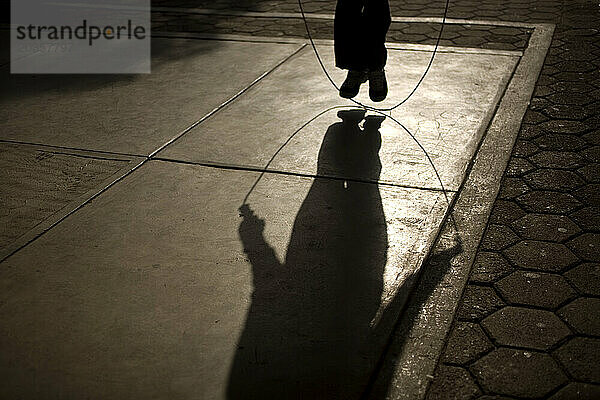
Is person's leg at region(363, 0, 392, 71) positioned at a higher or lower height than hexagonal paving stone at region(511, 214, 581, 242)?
higher

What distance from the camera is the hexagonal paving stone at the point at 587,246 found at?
3.07 m

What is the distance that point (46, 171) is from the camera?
4016 millimetres

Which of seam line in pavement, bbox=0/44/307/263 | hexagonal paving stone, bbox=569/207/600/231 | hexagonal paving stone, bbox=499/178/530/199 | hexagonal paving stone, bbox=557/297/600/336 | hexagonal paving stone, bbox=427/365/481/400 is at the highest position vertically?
hexagonal paving stone, bbox=569/207/600/231

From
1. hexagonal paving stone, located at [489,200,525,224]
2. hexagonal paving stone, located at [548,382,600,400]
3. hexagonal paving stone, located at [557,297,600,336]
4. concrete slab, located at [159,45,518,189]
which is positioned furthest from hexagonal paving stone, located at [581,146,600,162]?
hexagonal paving stone, located at [548,382,600,400]

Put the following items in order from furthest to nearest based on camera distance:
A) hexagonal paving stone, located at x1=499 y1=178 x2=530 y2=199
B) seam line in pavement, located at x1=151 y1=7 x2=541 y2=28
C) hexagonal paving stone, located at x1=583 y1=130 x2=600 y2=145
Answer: seam line in pavement, located at x1=151 y1=7 x2=541 y2=28, hexagonal paving stone, located at x1=583 y1=130 x2=600 y2=145, hexagonal paving stone, located at x1=499 y1=178 x2=530 y2=199

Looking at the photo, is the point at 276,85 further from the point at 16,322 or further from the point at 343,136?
the point at 16,322

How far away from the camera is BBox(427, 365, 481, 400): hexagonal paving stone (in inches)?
91.8

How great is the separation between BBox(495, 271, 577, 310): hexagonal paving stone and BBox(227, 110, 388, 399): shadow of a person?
51 cm

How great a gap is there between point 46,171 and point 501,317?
2603mm

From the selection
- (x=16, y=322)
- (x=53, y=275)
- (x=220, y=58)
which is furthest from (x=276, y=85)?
(x=16, y=322)

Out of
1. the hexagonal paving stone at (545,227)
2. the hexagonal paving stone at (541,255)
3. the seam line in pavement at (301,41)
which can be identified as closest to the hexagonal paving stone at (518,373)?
the hexagonal paving stone at (541,255)

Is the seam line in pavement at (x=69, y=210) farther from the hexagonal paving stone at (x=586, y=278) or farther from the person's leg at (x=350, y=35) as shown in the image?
the hexagonal paving stone at (x=586, y=278)

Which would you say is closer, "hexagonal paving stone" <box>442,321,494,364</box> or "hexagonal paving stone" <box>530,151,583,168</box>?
"hexagonal paving stone" <box>442,321,494,364</box>

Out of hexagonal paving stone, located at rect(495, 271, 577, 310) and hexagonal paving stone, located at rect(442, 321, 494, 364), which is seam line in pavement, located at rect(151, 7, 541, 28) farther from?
hexagonal paving stone, located at rect(442, 321, 494, 364)
